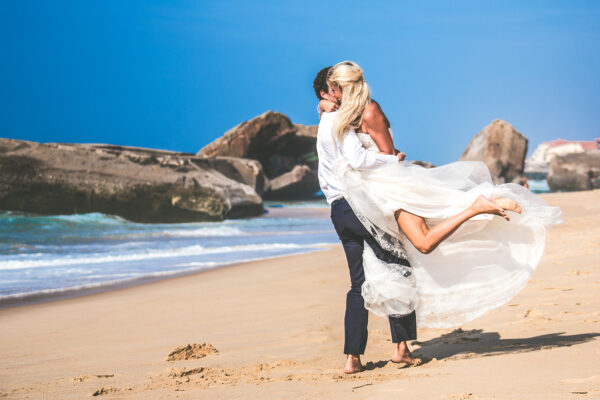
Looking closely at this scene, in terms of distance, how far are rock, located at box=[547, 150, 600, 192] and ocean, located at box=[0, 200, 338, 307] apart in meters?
23.6

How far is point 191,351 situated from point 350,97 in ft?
6.81

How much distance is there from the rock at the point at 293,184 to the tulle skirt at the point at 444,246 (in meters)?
33.9

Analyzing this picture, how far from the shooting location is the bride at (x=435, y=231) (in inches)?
138

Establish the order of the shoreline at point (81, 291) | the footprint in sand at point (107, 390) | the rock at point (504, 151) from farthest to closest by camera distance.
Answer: the rock at point (504, 151) → the shoreline at point (81, 291) → the footprint in sand at point (107, 390)

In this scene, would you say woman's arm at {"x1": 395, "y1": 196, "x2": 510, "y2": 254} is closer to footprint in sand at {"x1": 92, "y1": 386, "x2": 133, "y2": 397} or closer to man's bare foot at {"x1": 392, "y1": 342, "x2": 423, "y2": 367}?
man's bare foot at {"x1": 392, "y1": 342, "x2": 423, "y2": 367}

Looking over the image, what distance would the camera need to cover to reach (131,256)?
1041cm

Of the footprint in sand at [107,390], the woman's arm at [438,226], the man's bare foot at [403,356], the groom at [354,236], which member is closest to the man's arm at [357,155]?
the groom at [354,236]

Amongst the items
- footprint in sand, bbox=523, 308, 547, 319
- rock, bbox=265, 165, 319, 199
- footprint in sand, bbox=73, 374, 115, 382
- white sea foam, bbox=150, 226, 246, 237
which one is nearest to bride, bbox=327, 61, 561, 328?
footprint in sand, bbox=523, 308, 547, 319

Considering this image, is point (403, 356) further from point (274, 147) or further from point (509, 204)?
point (274, 147)

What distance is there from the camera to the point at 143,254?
1066 centimetres

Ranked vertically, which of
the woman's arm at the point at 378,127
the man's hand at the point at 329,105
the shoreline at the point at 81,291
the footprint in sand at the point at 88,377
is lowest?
the footprint in sand at the point at 88,377

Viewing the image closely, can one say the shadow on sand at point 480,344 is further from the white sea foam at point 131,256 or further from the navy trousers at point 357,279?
the white sea foam at point 131,256

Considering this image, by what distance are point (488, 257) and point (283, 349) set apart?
5.07 feet

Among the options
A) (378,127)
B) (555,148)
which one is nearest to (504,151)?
(378,127)
